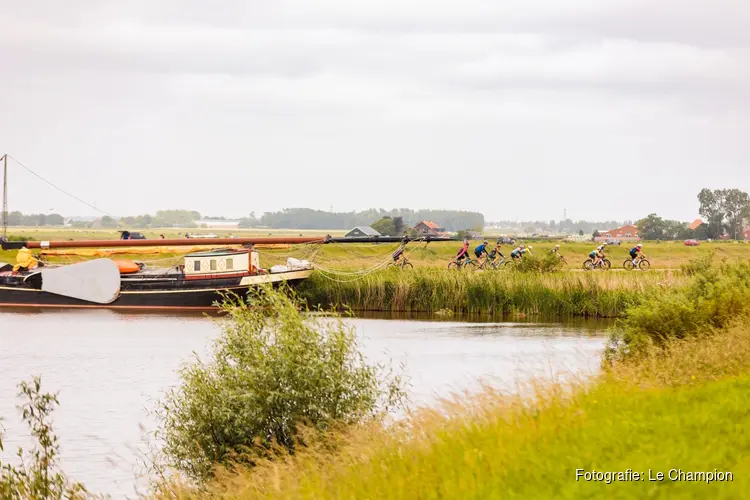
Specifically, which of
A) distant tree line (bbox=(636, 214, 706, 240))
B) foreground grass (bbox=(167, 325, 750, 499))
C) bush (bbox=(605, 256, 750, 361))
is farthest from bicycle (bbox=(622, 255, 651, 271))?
distant tree line (bbox=(636, 214, 706, 240))

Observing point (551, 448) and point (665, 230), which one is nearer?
point (551, 448)

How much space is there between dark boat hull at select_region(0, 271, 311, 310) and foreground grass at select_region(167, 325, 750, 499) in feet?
130

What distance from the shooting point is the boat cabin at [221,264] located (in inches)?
2186

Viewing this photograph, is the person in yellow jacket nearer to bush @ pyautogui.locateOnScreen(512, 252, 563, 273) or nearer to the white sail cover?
the white sail cover

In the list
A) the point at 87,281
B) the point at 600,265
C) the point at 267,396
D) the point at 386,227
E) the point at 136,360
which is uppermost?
the point at 386,227

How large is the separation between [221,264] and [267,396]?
39.9m

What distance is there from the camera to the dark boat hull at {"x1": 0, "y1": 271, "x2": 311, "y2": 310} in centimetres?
5438

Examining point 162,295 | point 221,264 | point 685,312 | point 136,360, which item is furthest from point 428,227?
point 685,312

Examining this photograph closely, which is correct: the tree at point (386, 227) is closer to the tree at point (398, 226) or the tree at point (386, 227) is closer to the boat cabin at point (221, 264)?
the tree at point (398, 226)

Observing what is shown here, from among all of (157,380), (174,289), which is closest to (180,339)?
(157,380)

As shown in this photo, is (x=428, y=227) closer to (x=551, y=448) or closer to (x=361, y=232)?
(x=361, y=232)

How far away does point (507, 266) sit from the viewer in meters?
54.0

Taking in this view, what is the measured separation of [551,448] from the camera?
10.6 metres

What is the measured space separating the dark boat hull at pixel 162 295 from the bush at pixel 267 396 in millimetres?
35602
